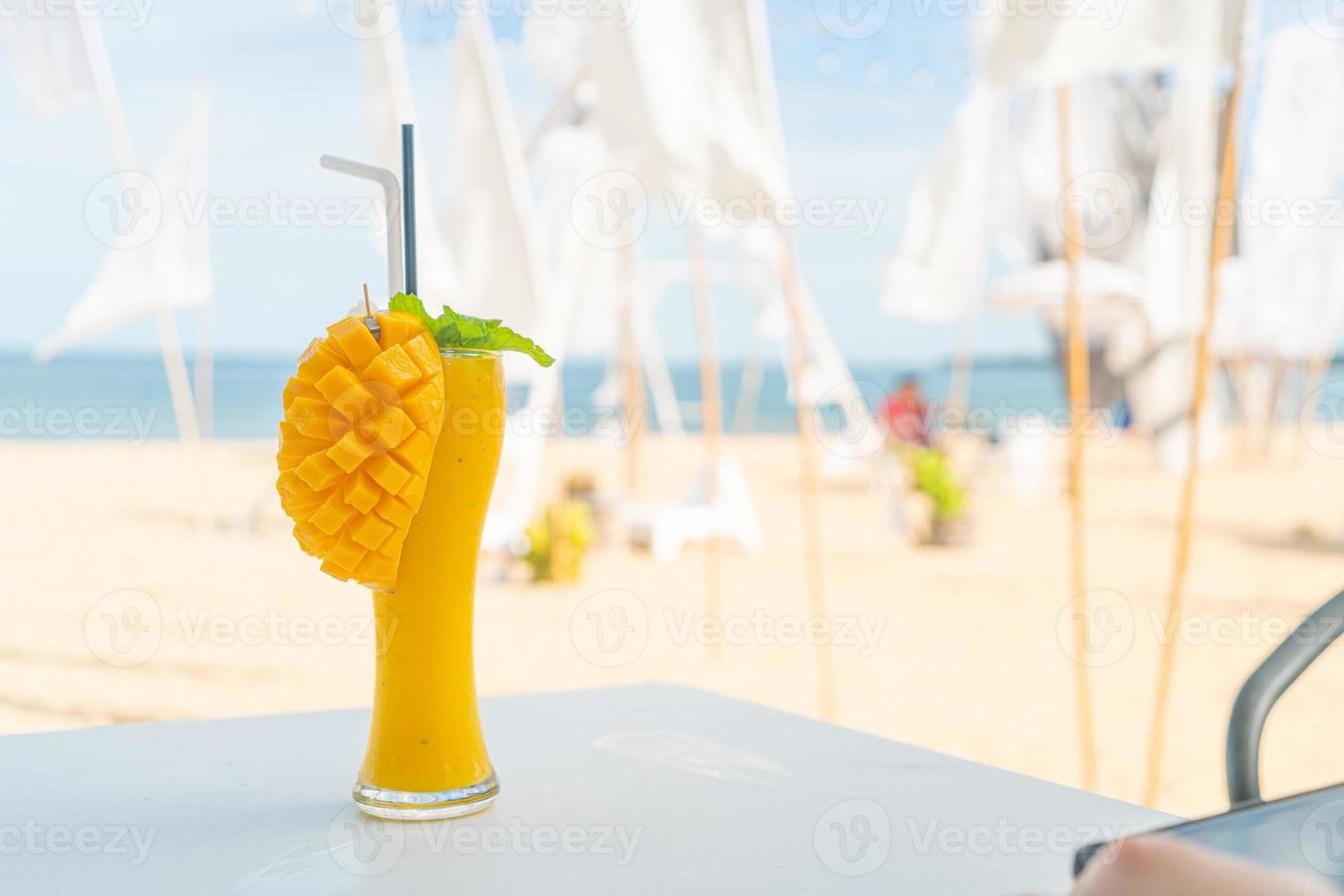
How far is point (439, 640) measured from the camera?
708 mm

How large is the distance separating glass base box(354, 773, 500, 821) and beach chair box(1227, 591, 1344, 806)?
0.43 m

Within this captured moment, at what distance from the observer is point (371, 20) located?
4.33m

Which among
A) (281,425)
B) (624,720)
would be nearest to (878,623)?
(624,720)

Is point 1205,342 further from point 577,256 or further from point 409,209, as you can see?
point 577,256

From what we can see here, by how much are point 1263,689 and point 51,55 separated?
437 centimetres

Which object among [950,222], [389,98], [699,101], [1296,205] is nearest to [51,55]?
[389,98]

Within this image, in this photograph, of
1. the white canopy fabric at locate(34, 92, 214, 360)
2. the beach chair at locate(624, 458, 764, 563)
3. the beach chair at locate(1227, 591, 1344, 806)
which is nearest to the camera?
the beach chair at locate(1227, 591, 1344, 806)

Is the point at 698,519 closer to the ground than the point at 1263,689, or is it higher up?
closer to the ground

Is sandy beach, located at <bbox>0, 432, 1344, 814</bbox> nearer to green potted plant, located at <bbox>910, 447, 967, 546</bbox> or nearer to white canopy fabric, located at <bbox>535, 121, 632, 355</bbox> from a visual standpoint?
green potted plant, located at <bbox>910, 447, 967, 546</bbox>

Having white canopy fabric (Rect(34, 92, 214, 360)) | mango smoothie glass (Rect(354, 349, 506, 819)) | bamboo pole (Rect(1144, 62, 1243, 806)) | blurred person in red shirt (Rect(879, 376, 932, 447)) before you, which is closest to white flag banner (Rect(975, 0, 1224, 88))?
bamboo pole (Rect(1144, 62, 1243, 806))

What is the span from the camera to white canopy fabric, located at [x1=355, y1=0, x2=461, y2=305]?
4305 millimetres

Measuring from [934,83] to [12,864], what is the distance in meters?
30.1

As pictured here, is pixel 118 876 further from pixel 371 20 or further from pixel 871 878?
pixel 371 20

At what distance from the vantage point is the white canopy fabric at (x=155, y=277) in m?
5.68
